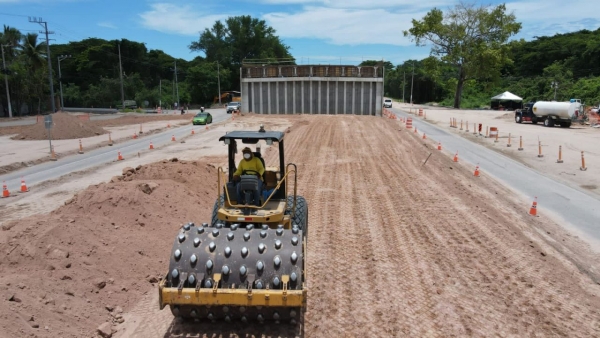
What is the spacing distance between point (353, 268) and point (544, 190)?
10.7 meters

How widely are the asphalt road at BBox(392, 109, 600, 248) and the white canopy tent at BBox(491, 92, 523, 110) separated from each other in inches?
1669

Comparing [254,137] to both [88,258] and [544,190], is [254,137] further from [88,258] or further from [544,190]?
[544,190]

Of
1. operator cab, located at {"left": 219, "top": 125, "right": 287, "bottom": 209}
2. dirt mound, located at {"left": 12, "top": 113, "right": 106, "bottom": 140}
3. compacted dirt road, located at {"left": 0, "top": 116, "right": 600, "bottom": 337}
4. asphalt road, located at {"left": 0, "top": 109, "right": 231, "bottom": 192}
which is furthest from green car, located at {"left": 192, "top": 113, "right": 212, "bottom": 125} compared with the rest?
operator cab, located at {"left": 219, "top": 125, "right": 287, "bottom": 209}

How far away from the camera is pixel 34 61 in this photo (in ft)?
210

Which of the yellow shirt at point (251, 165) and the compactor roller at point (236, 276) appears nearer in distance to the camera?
the compactor roller at point (236, 276)

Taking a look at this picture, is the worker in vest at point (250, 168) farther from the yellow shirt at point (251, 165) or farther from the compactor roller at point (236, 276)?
the compactor roller at point (236, 276)

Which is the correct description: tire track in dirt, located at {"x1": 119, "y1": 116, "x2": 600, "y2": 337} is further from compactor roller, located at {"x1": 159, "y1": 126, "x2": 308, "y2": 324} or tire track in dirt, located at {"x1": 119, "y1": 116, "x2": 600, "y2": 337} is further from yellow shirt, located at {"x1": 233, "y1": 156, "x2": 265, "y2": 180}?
yellow shirt, located at {"x1": 233, "y1": 156, "x2": 265, "y2": 180}

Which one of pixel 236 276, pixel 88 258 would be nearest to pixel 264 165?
pixel 236 276

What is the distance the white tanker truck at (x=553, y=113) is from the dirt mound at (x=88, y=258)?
114 ft

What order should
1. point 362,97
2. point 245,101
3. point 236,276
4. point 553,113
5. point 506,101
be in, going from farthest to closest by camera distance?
point 506,101, point 245,101, point 362,97, point 553,113, point 236,276

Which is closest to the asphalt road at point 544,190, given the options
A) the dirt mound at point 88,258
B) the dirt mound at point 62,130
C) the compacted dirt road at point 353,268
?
the compacted dirt road at point 353,268

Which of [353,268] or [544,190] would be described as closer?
[353,268]

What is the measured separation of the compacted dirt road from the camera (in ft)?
20.0

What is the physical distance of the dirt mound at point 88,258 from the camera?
571 centimetres
